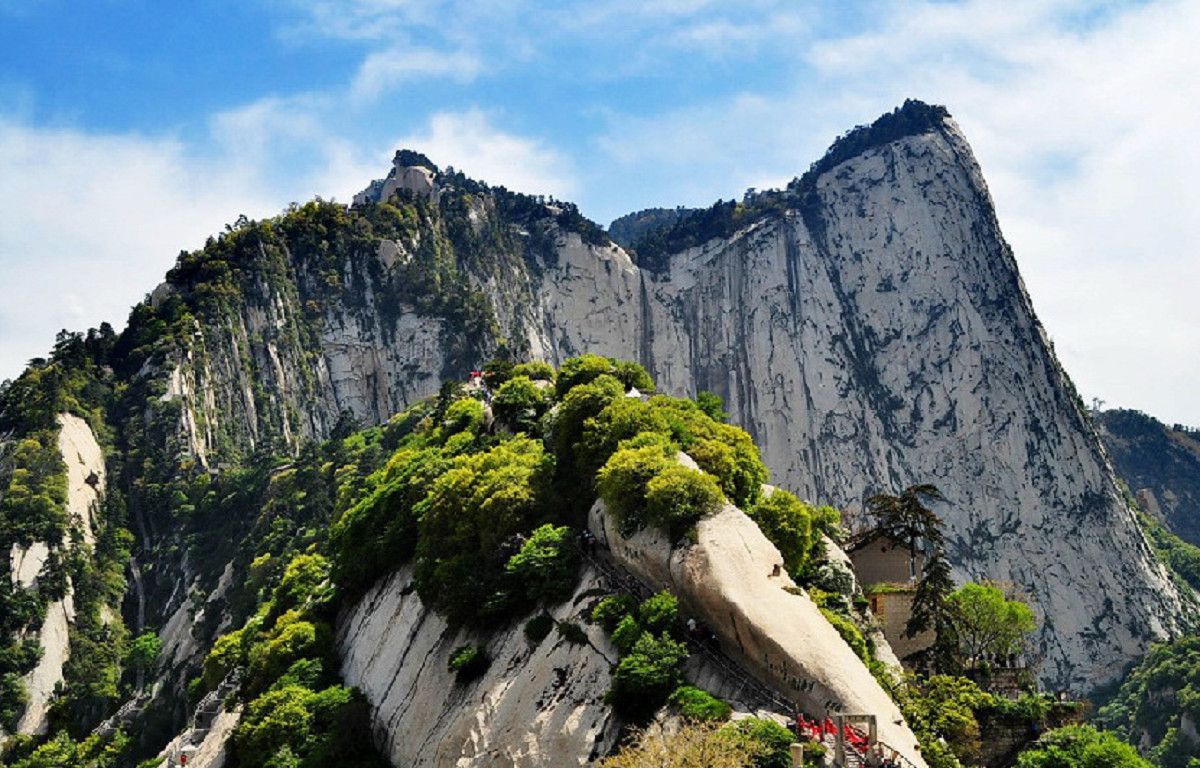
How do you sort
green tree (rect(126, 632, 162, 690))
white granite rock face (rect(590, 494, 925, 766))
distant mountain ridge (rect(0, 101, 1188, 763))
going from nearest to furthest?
white granite rock face (rect(590, 494, 925, 766)) → green tree (rect(126, 632, 162, 690)) → distant mountain ridge (rect(0, 101, 1188, 763))

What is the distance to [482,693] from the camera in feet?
126

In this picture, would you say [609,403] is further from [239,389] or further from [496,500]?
[239,389]

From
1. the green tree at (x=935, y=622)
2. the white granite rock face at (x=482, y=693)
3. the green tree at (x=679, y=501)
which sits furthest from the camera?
the green tree at (x=935, y=622)

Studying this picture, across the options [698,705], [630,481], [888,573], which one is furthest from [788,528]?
[888,573]

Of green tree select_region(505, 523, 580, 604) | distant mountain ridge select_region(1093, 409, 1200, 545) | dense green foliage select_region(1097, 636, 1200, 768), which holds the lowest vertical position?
dense green foliage select_region(1097, 636, 1200, 768)

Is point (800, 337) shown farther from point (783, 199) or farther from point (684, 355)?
point (783, 199)

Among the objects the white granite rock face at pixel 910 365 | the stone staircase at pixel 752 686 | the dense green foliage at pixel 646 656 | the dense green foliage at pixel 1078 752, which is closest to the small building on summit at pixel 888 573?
the dense green foliage at pixel 1078 752

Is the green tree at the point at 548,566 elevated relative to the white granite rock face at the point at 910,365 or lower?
lower

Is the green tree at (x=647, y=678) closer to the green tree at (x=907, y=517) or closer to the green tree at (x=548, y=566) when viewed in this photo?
the green tree at (x=548, y=566)

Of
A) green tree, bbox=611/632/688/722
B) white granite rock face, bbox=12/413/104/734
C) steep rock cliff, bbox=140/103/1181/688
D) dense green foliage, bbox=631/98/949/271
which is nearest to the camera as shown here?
green tree, bbox=611/632/688/722

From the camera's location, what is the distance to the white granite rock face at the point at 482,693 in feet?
111

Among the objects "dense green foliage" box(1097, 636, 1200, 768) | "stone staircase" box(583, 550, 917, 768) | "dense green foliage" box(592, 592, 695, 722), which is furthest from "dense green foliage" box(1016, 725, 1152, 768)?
"dense green foliage" box(1097, 636, 1200, 768)

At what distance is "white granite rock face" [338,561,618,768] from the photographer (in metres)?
33.9

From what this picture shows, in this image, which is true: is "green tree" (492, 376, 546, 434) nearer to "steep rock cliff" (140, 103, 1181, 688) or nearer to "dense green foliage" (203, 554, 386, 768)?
"dense green foliage" (203, 554, 386, 768)
